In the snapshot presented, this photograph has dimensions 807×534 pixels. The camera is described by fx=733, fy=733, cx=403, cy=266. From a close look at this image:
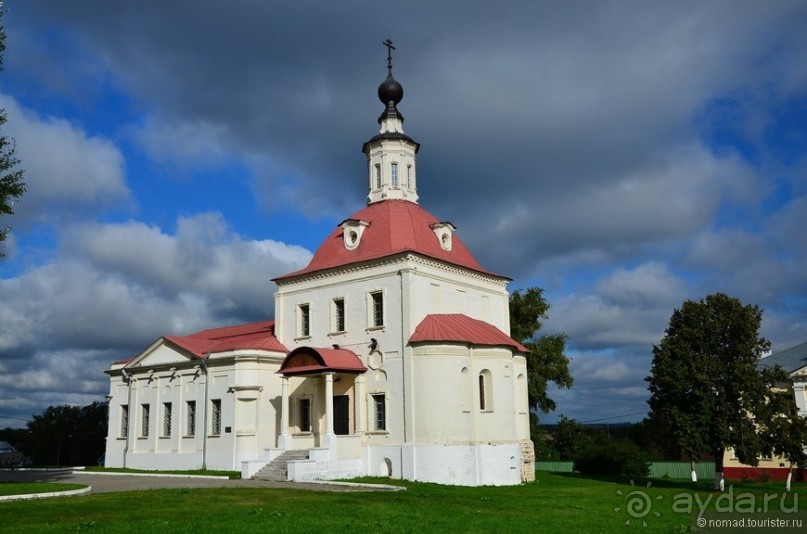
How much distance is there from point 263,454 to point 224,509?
580 inches

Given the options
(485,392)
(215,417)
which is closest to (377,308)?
(485,392)

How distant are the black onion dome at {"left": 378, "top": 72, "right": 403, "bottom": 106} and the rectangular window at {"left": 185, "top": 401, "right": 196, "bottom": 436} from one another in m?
18.0

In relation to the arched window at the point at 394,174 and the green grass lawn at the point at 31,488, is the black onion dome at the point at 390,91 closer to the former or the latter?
the arched window at the point at 394,174

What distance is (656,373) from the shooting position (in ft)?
107

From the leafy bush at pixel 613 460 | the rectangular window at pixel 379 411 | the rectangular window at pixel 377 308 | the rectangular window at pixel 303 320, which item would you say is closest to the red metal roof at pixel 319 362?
the rectangular window at pixel 379 411

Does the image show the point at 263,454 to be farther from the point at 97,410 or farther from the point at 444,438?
the point at 97,410

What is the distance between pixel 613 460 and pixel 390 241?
66.5 feet

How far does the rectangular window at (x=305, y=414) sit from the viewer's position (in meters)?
32.1

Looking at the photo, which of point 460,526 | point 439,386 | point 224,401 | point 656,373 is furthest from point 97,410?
point 460,526

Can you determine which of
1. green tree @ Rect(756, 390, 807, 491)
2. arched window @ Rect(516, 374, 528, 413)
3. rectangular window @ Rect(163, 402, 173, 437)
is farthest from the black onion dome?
green tree @ Rect(756, 390, 807, 491)

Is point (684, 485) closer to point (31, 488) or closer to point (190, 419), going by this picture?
point (190, 419)

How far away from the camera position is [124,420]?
38.4 meters

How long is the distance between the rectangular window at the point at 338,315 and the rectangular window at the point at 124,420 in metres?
13.4

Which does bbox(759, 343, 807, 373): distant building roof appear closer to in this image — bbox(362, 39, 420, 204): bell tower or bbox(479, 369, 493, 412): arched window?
bbox(479, 369, 493, 412): arched window
